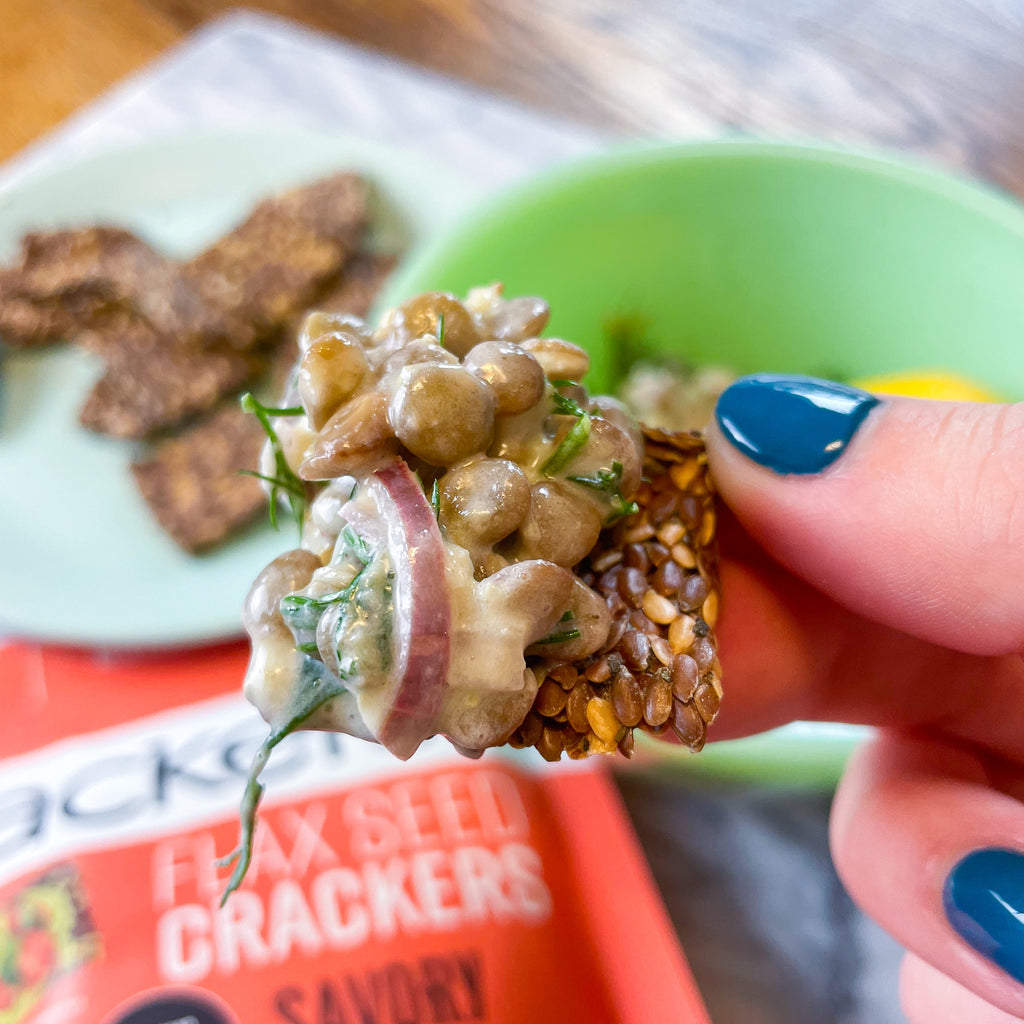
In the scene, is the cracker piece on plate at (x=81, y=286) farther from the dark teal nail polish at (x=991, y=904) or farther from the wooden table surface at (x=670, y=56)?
the dark teal nail polish at (x=991, y=904)

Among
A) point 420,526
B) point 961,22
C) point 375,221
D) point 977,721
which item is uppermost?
point 961,22

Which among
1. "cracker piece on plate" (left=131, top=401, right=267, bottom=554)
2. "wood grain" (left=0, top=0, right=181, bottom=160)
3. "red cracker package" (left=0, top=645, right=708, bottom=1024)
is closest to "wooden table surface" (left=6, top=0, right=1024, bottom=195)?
"wood grain" (left=0, top=0, right=181, bottom=160)

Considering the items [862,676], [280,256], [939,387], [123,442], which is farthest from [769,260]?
[123,442]

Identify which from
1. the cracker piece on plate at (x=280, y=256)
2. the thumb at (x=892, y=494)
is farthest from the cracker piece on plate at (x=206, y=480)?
the thumb at (x=892, y=494)

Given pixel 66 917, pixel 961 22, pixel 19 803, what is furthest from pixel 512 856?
pixel 961 22

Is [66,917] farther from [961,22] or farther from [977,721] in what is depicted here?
[961,22]

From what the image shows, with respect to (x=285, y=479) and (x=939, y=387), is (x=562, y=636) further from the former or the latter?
(x=939, y=387)
